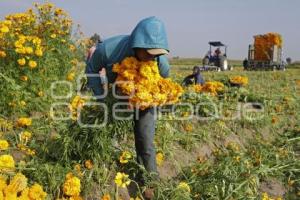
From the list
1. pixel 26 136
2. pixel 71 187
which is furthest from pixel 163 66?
pixel 26 136

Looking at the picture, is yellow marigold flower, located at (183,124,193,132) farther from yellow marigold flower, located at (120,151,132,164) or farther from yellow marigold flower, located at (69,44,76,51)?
yellow marigold flower, located at (69,44,76,51)

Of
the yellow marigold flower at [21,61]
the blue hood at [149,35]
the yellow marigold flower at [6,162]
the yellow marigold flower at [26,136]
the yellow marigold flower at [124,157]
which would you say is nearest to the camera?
the yellow marigold flower at [6,162]

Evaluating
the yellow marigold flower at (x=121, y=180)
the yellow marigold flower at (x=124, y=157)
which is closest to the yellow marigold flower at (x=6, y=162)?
the yellow marigold flower at (x=121, y=180)

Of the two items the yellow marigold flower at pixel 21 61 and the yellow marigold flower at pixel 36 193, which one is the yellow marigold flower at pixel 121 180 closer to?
the yellow marigold flower at pixel 36 193

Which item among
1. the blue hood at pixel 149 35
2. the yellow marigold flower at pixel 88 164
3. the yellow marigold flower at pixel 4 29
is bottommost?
the yellow marigold flower at pixel 88 164

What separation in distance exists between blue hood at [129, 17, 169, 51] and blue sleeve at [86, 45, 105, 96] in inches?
16.4

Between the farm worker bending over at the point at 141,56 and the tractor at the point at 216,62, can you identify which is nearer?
the farm worker bending over at the point at 141,56

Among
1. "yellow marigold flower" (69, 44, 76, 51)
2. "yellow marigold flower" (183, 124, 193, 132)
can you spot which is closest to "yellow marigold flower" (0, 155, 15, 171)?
"yellow marigold flower" (183, 124, 193, 132)

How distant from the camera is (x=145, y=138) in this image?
332 centimetres

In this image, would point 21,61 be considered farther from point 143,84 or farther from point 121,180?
point 121,180

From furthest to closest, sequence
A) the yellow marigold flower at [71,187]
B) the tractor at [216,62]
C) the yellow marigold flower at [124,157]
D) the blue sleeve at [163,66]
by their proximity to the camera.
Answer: the tractor at [216,62] → the blue sleeve at [163,66] → the yellow marigold flower at [124,157] → the yellow marigold flower at [71,187]

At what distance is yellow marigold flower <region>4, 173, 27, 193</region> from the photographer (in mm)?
2421

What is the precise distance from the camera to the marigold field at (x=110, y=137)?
309 cm

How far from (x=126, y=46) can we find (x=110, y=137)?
2.30 feet
